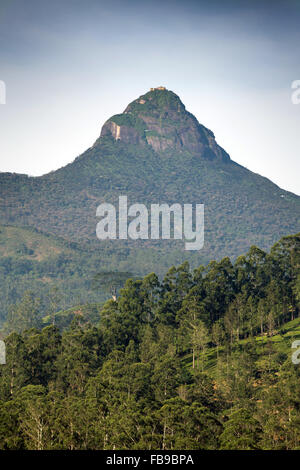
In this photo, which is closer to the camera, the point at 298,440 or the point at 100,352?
the point at 298,440

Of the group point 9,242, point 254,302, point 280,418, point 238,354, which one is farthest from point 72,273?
point 280,418

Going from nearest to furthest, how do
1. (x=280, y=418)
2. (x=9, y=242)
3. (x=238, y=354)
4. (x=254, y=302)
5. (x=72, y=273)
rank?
1. (x=280, y=418)
2. (x=238, y=354)
3. (x=254, y=302)
4. (x=72, y=273)
5. (x=9, y=242)

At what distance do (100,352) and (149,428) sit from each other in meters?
25.8

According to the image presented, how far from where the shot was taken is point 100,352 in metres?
64.9

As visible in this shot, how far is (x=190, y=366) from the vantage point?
207 feet

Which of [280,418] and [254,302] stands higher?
[254,302]

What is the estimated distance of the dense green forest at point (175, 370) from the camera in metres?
39.4

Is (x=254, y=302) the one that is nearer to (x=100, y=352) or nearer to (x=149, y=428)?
(x=100, y=352)

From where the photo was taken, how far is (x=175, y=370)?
176ft

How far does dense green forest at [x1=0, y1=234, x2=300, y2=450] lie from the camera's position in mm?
39438
